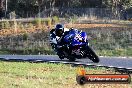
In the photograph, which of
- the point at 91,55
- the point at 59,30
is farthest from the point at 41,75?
the point at 91,55

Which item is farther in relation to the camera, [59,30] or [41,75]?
[59,30]

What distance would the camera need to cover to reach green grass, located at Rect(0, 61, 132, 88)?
12664 millimetres

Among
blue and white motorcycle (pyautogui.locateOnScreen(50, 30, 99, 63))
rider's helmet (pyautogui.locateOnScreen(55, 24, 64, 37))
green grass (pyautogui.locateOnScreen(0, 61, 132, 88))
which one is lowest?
green grass (pyautogui.locateOnScreen(0, 61, 132, 88))

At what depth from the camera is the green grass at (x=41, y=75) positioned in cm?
1266

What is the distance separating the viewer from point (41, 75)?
579 inches

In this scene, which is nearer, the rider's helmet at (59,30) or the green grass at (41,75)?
the green grass at (41,75)

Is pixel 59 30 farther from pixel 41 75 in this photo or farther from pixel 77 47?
pixel 41 75

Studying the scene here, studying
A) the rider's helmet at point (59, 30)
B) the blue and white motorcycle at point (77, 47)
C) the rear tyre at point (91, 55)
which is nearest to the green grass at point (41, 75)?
the blue and white motorcycle at point (77, 47)

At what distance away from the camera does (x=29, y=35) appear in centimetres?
3369

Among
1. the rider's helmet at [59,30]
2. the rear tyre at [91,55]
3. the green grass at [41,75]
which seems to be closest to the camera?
the green grass at [41,75]

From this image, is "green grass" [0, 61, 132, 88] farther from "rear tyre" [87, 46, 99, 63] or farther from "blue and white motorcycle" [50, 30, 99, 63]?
"rear tyre" [87, 46, 99, 63]

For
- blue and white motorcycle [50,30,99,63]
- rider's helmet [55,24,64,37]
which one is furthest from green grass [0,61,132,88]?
rider's helmet [55,24,64,37]

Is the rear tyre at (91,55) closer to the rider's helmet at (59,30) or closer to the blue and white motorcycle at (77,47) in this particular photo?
the blue and white motorcycle at (77,47)

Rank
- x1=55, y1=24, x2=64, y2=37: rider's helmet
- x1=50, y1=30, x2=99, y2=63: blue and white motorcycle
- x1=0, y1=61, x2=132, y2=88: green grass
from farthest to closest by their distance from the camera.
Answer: x1=55, y1=24, x2=64, y2=37: rider's helmet → x1=50, y1=30, x2=99, y2=63: blue and white motorcycle → x1=0, y1=61, x2=132, y2=88: green grass
